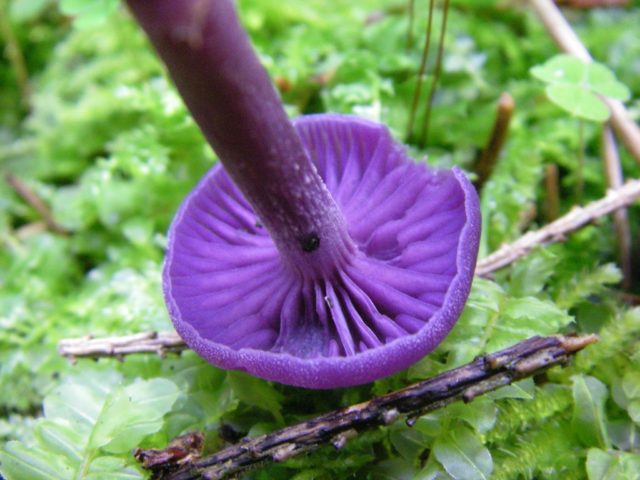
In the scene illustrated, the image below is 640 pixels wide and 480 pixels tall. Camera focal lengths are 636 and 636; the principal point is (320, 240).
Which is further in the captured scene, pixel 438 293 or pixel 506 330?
pixel 506 330

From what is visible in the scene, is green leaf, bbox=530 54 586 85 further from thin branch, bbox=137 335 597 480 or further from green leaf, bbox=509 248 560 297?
thin branch, bbox=137 335 597 480

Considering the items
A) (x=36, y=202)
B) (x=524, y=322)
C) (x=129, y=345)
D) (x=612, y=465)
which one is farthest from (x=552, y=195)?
(x=36, y=202)

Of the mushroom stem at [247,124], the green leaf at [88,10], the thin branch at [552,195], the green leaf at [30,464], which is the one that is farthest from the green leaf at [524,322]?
the green leaf at [88,10]

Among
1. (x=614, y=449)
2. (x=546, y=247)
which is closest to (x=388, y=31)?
(x=546, y=247)

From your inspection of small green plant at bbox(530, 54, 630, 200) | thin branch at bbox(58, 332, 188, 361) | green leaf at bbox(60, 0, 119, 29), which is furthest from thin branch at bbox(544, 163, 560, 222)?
green leaf at bbox(60, 0, 119, 29)

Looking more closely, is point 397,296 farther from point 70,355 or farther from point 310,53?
point 310,53

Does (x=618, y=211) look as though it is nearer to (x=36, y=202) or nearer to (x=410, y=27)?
(x=410, y=27)
